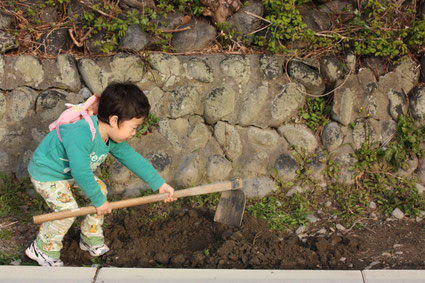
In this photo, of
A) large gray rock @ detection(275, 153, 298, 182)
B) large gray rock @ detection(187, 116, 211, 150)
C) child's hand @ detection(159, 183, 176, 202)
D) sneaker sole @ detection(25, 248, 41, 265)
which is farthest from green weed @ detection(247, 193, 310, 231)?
sneaker sole @ detection(25, 248, 41, 265)

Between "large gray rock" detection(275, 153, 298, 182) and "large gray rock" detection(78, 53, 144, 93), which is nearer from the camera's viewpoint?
"large gray rock" detection(78, 53, 144, 93)

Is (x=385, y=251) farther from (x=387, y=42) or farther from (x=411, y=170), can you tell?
(x=387, y=42)

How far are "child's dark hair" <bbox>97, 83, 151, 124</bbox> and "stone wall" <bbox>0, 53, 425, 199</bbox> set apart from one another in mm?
1445

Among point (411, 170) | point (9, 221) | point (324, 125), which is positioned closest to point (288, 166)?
point (324, 125)

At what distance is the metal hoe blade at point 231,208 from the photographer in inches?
153

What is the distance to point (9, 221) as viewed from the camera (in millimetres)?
4152

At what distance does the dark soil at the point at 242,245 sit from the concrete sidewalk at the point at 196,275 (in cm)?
32

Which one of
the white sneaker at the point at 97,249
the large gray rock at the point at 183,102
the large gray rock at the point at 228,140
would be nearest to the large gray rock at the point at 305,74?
the large gray rock at the point at 228,140

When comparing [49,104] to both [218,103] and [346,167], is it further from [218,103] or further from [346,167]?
[346,167]

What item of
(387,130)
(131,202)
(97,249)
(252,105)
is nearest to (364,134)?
(387,130)

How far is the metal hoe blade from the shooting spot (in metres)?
3.88

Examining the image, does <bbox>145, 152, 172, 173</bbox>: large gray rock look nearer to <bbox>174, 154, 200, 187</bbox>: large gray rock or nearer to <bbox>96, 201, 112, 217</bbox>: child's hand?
<bbox>174, 154, 200, 187</bbox>: large gray rock

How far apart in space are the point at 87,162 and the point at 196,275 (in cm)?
105

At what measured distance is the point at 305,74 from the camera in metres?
4.79
